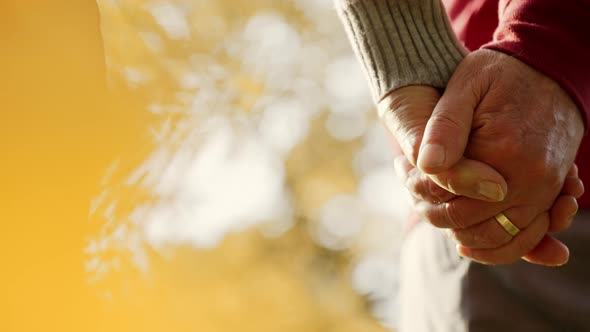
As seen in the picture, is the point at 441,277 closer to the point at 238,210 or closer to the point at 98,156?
the point at 98,156

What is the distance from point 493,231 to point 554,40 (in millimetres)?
267

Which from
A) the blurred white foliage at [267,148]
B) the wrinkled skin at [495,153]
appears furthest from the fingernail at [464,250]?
the blurred white foliage at [267,148]

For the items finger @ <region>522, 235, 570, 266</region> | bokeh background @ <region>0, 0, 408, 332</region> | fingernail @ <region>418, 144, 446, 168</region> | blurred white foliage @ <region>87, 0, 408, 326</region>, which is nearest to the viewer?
fingernail @ <region>418, 144, 446, 168</region>

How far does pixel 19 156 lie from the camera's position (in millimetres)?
1195

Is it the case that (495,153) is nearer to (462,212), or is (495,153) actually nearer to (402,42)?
(462,212)

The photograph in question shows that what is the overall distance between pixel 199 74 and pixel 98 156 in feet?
2.27

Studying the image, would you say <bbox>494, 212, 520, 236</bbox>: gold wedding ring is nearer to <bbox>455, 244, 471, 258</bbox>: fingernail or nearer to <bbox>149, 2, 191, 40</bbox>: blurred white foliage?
<bbox>455, 244, 471, 258</bbox>: fingernail

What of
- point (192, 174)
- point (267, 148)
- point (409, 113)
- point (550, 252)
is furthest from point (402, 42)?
point (267, 148)

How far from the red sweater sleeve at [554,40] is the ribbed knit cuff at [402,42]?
80 mm

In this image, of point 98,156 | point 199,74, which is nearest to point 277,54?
point 199,74

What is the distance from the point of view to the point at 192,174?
193 cm

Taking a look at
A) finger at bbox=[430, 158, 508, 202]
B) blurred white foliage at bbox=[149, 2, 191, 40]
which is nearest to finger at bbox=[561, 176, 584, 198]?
finger at bbox=[430, 158, 508, 202]

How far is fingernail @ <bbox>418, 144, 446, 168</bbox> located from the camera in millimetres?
810

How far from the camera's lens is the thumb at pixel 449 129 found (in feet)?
2.68
